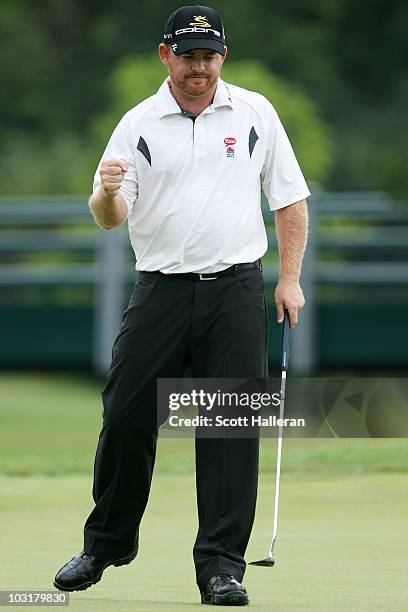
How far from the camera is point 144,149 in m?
5.18

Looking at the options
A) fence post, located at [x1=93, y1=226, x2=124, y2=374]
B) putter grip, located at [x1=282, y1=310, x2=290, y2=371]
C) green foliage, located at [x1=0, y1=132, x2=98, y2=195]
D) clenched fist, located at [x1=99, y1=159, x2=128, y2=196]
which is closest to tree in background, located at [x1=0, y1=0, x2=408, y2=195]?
green foliage, located at [x1=0, y1=132, x2=98, y2=195]

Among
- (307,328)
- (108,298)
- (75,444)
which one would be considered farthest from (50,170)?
(75,444)

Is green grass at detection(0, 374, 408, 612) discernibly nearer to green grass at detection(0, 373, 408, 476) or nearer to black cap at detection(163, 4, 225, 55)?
green grass at detection(0, 373, 408, 476)

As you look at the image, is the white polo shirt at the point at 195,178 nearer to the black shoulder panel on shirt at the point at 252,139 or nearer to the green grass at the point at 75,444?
the black shoulder panel on shirt at the point at 252,139

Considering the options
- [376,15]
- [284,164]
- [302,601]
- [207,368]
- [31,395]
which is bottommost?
[31,395]

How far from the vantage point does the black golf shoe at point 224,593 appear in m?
4.99

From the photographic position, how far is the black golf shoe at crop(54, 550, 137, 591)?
17.1ft

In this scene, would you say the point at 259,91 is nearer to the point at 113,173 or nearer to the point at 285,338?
the point at 285,338

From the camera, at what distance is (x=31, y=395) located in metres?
18.1

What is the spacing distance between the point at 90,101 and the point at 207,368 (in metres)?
30.5

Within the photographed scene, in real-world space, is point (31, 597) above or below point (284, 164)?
below

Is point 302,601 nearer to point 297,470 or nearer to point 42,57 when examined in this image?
point 297,470

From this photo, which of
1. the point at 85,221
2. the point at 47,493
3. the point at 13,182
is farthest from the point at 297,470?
the point at 13,182

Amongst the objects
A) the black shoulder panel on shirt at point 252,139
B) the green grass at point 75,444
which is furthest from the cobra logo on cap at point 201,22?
the green grass at point 75,444
